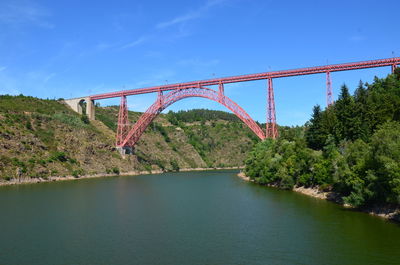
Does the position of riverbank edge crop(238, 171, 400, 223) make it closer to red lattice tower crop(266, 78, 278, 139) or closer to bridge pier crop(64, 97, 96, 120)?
red lattice tower crop(266, 78, 278, 139)

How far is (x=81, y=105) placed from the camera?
3024 inches

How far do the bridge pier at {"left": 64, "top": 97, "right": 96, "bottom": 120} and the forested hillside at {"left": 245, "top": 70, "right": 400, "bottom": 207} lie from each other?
37445mm

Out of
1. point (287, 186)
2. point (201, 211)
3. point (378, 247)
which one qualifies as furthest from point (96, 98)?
point (378, 247)

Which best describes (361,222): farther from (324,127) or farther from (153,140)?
(153,140)

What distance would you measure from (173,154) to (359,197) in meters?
61.9

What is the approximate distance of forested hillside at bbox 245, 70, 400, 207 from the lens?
2061cm

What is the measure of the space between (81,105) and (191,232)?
209 ft

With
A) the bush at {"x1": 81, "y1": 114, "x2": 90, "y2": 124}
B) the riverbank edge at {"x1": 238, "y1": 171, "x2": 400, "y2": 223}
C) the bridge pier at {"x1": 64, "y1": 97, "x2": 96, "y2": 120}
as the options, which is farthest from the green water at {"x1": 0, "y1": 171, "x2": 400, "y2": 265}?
the bridge pier at {"x1": 64, "y1": 97, "x2": 96, "y2": 120}

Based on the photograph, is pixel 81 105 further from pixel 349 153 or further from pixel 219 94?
pixel 349 153

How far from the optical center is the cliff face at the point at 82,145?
46.7 m

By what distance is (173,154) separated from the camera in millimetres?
82250

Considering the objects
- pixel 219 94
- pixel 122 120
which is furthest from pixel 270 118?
pixel 122 120

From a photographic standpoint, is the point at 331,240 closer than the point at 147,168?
Yes

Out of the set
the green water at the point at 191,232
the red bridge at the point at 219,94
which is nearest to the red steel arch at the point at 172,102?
the red bridge at the point at 219,94
